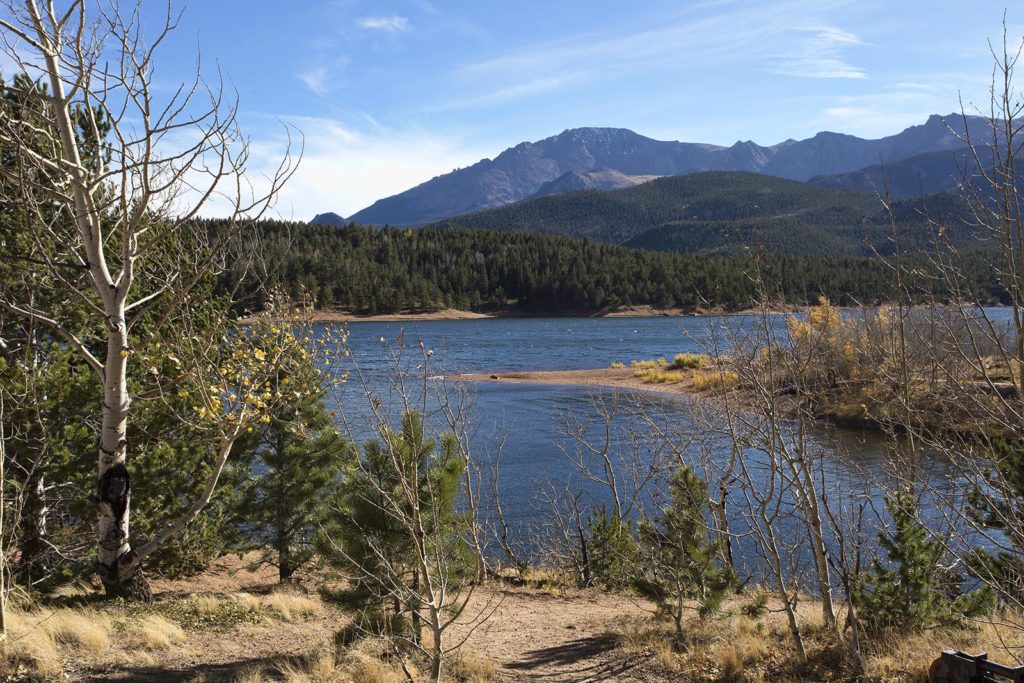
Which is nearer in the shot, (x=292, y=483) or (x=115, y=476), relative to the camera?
(x=115, y=476)

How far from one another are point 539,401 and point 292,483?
28.1 m

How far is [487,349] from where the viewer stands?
2825 inches

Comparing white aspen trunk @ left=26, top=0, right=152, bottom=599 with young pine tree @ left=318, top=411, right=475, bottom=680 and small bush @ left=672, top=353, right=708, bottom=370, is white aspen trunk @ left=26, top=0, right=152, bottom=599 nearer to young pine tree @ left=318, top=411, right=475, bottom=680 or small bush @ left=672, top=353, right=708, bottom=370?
young pine tree @ left=318, top=411, right=475, bottom=680

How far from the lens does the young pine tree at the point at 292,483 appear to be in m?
14.2

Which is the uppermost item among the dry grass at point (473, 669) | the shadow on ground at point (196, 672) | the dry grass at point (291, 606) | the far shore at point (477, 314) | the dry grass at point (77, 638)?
the far shore at point (477, 314)

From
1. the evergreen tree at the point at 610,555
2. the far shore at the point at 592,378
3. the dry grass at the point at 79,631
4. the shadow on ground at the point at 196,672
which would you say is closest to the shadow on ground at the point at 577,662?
the shadow on ground at the point at 196,672

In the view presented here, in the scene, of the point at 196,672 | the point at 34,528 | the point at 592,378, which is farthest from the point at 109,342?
the point at 592,378

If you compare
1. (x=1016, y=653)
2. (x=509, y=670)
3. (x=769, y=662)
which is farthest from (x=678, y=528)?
(x=1016, y=653)

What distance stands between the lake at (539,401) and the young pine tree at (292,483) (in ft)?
3.19

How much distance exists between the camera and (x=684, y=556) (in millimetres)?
11055

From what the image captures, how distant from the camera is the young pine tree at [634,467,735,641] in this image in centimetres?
1102

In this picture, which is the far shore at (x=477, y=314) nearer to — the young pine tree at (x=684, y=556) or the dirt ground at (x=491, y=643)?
the dirt ground at (x=491, y=643)

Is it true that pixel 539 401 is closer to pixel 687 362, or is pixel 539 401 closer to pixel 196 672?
pixel 687 362

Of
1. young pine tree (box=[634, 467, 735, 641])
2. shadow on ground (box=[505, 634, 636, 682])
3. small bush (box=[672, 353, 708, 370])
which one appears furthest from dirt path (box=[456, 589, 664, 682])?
small bush (box=[672, 353, 708, 370])
